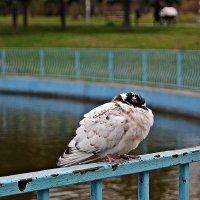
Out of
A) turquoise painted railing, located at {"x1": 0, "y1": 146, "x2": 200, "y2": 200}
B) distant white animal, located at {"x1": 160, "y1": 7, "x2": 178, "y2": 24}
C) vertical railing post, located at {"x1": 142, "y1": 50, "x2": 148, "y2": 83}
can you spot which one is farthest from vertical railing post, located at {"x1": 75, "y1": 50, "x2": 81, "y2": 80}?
turquoise painted railing, located at {"x1": 0, "y1": 146, "x2": 200, "y2": 200}

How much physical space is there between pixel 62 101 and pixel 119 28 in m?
18.6

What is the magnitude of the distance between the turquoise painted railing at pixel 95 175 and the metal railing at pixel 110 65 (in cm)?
1334

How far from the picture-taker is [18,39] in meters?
32.9

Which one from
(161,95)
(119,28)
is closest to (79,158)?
(161,95)

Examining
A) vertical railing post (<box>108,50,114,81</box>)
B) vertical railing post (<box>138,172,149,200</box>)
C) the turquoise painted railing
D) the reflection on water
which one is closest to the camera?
the turquoise painted railing

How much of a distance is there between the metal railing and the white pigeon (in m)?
12.4

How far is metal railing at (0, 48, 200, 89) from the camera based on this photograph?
1681 centimetres

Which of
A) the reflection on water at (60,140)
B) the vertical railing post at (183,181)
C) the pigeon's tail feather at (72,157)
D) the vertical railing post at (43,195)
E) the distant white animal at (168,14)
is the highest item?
the vertical railing post at (43,195)

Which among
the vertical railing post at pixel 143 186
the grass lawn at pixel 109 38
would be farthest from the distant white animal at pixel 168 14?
the vertical railing post at pixel 143 186

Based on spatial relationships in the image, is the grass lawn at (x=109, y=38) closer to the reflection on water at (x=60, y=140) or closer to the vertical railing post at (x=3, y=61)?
the vertical railing post at (x=3, y=61)

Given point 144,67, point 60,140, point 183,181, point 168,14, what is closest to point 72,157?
point 183,181

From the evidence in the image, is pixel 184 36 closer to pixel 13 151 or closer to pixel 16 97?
pixel 16 97

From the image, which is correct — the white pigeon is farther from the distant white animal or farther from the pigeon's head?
the distant white animal

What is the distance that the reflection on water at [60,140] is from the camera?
7868mm
